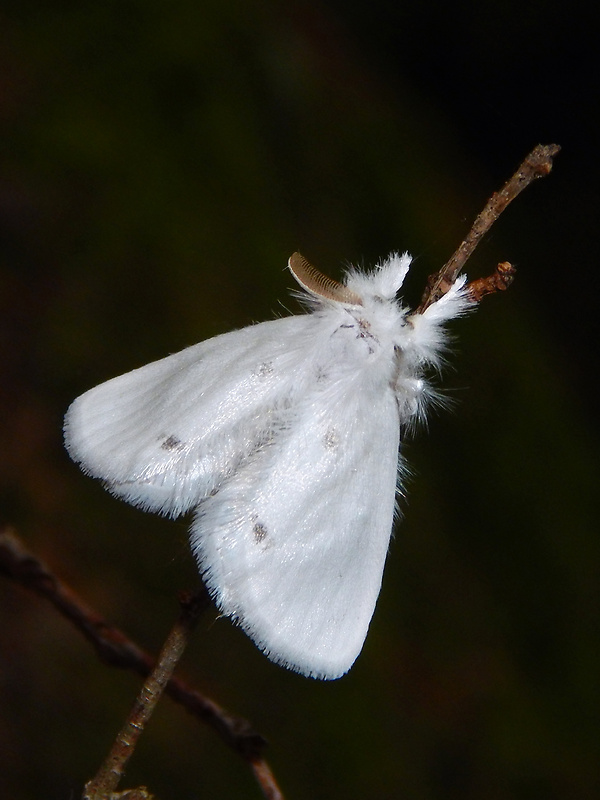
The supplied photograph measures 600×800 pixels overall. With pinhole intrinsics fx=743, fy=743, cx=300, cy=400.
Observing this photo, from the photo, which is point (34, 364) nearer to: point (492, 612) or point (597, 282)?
point (492, 612)

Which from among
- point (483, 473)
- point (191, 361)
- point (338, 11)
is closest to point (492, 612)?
point (483, 473)

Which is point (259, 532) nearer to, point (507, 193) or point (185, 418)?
point (185, 418)

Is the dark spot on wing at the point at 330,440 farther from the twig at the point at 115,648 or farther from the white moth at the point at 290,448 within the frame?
the twig at the point at 115,648

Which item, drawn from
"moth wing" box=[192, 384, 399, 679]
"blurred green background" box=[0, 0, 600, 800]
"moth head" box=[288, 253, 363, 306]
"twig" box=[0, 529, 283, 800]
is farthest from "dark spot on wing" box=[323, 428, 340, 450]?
"blurred green background" box=[0, 0, 600, 800]

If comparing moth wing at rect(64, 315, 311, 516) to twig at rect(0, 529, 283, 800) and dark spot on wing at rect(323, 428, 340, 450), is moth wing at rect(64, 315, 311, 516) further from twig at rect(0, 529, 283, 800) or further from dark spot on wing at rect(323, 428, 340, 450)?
twig at rect(0, 529, 283, 800)

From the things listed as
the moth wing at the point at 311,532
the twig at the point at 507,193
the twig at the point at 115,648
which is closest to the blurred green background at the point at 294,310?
the twig at the point at 115,648

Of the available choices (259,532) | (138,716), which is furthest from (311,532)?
(138,716)
